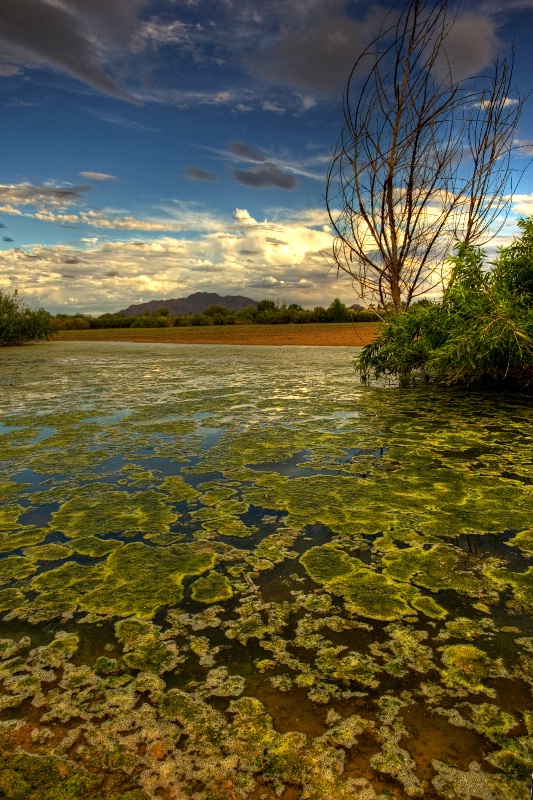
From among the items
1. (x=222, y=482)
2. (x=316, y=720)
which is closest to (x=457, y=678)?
(x=316, y=720)

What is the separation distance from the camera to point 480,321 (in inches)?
251

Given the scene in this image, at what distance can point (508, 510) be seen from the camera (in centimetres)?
293

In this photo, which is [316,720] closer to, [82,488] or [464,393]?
[82,488]

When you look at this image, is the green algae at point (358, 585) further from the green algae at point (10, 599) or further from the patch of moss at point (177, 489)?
the green algae at point (10, 599)

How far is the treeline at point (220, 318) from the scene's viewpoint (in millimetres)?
35406

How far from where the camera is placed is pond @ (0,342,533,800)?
1260 millimetres

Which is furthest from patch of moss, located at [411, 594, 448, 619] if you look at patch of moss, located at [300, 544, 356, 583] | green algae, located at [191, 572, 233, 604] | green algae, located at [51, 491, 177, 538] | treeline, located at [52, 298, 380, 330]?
treeline, located at [52, 298, 380, 330]

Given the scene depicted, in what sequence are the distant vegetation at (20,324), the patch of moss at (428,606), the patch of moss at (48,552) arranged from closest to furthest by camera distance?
1. the patch of moss at (428,606)
2. the patch of moss at (48,552)
3. the distant vegetation at (20,324)

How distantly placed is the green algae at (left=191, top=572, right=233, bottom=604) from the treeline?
32.3 meters

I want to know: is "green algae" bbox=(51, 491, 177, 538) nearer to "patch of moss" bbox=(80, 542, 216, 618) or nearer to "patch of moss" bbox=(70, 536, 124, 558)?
"patch of moss" bbox=(70, 536, 124, 558)

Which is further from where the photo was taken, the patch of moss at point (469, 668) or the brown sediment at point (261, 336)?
the brown sediment at point (261, 336)

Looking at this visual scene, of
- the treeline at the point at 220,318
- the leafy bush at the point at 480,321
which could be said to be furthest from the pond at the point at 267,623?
the treeline at the point at 220,318

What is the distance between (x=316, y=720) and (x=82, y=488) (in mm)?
2505

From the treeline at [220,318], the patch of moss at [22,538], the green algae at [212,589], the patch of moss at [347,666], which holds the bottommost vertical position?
the green algae at [212,589]
